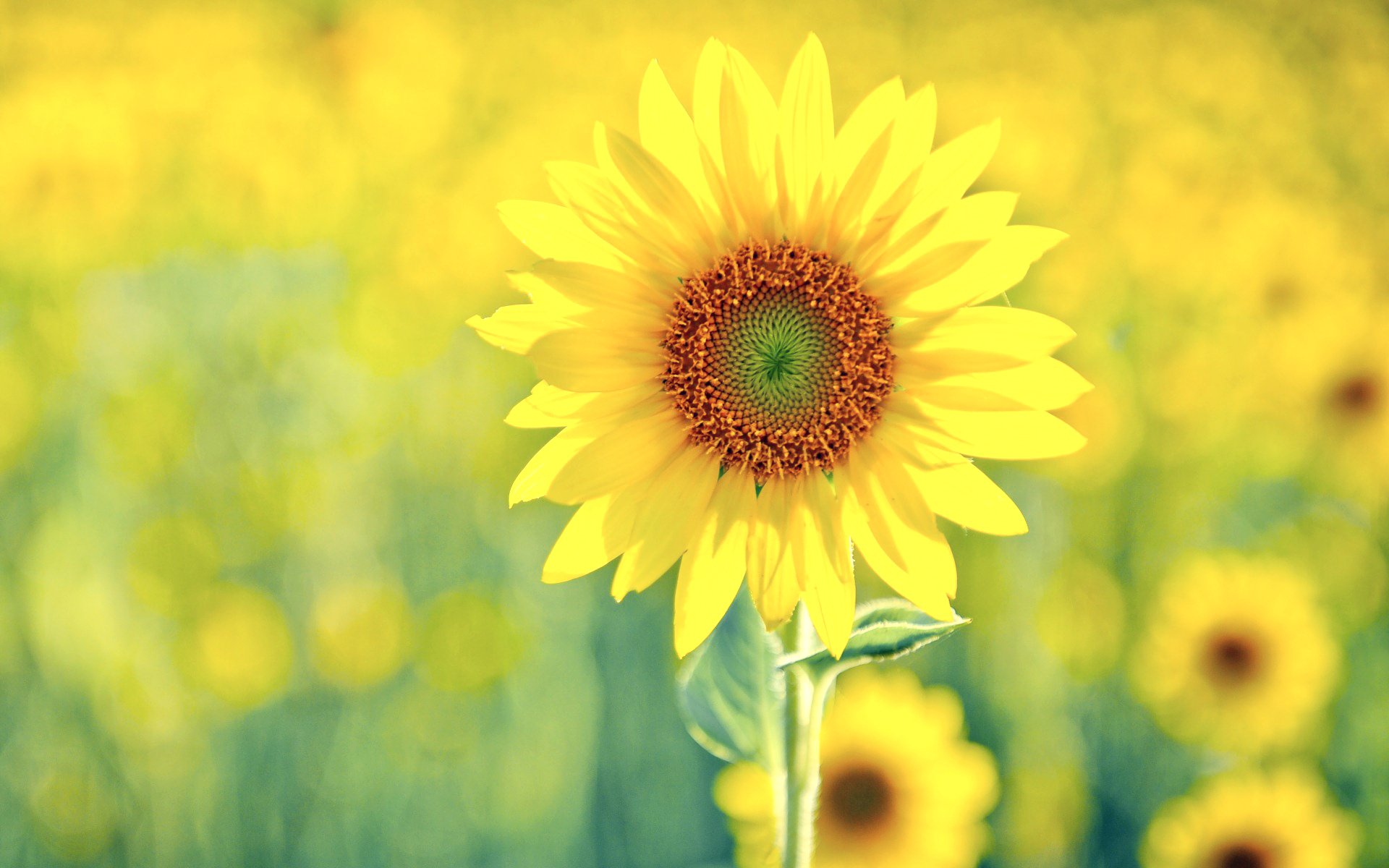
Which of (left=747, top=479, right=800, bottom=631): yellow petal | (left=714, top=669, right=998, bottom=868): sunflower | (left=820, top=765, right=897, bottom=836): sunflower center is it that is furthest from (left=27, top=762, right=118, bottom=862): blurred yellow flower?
(left=747, top=479, right=800, bottom=631): yellow petal

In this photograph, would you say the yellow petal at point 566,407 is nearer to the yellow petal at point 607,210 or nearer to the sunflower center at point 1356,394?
the yellow petal at point 607,210

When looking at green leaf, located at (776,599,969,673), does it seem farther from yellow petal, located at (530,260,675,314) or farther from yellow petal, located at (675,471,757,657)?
yellow petal, located at (530,260,675,314)

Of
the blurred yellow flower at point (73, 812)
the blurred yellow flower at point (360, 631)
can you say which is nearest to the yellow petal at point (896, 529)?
the blurred yellow flower at point (360, 631)

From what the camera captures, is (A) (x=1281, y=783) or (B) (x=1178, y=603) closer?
(A) (x=1281, y=783)

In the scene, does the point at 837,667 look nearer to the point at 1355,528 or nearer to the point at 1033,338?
the point at 1033,338

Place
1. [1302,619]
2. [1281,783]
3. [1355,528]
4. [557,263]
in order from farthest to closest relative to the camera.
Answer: [1355,528] → [1302,619] → [1281,783] → [557,263]

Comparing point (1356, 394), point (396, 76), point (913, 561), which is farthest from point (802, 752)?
point (396, 76)

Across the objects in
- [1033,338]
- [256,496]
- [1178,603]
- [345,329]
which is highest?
[345,329]

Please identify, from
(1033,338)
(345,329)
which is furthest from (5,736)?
(1033,338)
